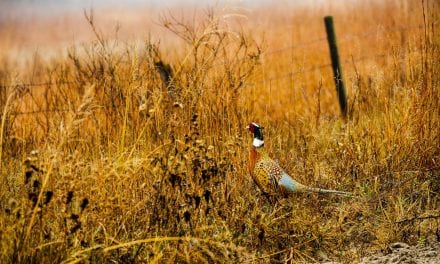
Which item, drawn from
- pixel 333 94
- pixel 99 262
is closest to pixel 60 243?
pixel 99 262

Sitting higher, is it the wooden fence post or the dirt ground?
the wooden fence post

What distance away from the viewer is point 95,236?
3305 millimetres

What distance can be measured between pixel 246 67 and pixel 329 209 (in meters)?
1.32

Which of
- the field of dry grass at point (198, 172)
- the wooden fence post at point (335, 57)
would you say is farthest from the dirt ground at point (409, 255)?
the wooden fence post at point (335, 57)

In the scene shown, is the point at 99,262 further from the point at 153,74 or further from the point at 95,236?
the point at 153,74

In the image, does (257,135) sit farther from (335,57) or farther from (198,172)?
(335,57)

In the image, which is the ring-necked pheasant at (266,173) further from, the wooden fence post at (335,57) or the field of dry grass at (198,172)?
the wooden fence post at (335,57)

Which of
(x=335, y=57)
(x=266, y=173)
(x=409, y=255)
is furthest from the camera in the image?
(x=335, y=57)

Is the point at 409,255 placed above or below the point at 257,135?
below

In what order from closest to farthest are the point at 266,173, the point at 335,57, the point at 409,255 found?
the point at 409,255, the point at 266,173, the point at 335,57

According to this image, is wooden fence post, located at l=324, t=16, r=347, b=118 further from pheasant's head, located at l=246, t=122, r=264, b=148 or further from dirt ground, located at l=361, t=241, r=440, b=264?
dirt ground, located at l=361, t=241, r=440, b=264

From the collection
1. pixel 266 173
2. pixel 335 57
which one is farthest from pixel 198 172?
pixel 335 57

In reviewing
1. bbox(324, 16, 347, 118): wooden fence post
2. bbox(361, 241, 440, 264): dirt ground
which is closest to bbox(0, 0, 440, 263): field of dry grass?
bbox(361, 241, 440, 264): dirt ground

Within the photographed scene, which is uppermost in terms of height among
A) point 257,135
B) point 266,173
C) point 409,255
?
point 257,135
